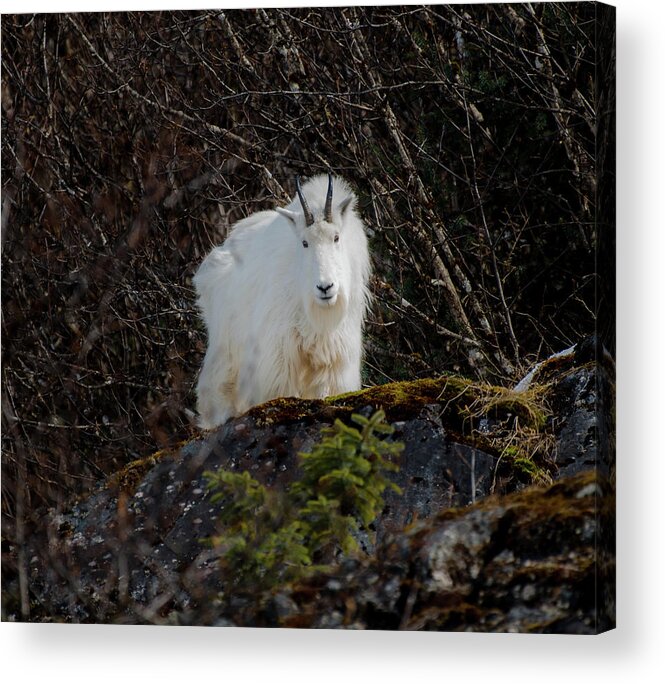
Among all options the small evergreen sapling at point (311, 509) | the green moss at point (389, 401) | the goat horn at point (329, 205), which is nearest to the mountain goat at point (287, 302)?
the goat horn at point (329, 205)

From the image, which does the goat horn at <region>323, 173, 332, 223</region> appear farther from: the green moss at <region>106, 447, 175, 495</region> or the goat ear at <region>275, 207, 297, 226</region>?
the green moss at <region>106, 447, 175, 495</region>

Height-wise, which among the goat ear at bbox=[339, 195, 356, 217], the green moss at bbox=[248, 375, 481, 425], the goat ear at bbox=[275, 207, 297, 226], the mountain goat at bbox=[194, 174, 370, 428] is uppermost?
the goat ear at bbox=[339, 195, 356, 217]

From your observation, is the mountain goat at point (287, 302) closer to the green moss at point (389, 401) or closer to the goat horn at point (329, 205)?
the goat horn at point (329, 205)

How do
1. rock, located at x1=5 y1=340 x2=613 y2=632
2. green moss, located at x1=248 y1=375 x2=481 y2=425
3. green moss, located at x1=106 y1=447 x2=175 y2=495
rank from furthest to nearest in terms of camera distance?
green moss, located at x1=106 y1=447 x2=175 y2=495
green moss, located at x1=248 y1=375 x2=481 y2=425
rock, located at x1=5 y1=340 x2=613 y2=632

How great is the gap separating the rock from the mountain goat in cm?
35

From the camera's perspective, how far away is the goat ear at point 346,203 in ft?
21.3

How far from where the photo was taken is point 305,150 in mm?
6559

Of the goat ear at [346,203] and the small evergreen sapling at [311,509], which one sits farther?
the goat ear at [346,203]

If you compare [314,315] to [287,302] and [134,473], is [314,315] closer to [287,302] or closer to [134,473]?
[287,302]

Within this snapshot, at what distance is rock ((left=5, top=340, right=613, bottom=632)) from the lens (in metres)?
5.73

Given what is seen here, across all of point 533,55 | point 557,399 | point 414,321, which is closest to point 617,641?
point 557,399

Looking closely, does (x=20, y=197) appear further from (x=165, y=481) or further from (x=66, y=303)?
(x=165, y=481)

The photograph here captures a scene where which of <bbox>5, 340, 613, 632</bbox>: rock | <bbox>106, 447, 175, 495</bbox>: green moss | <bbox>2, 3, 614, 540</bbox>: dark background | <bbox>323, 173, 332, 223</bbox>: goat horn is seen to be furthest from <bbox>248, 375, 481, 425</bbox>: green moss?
<bbox>323, 173, 332, 223</bbox>: goat horn

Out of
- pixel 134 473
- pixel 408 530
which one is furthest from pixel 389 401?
pixel 134 473
